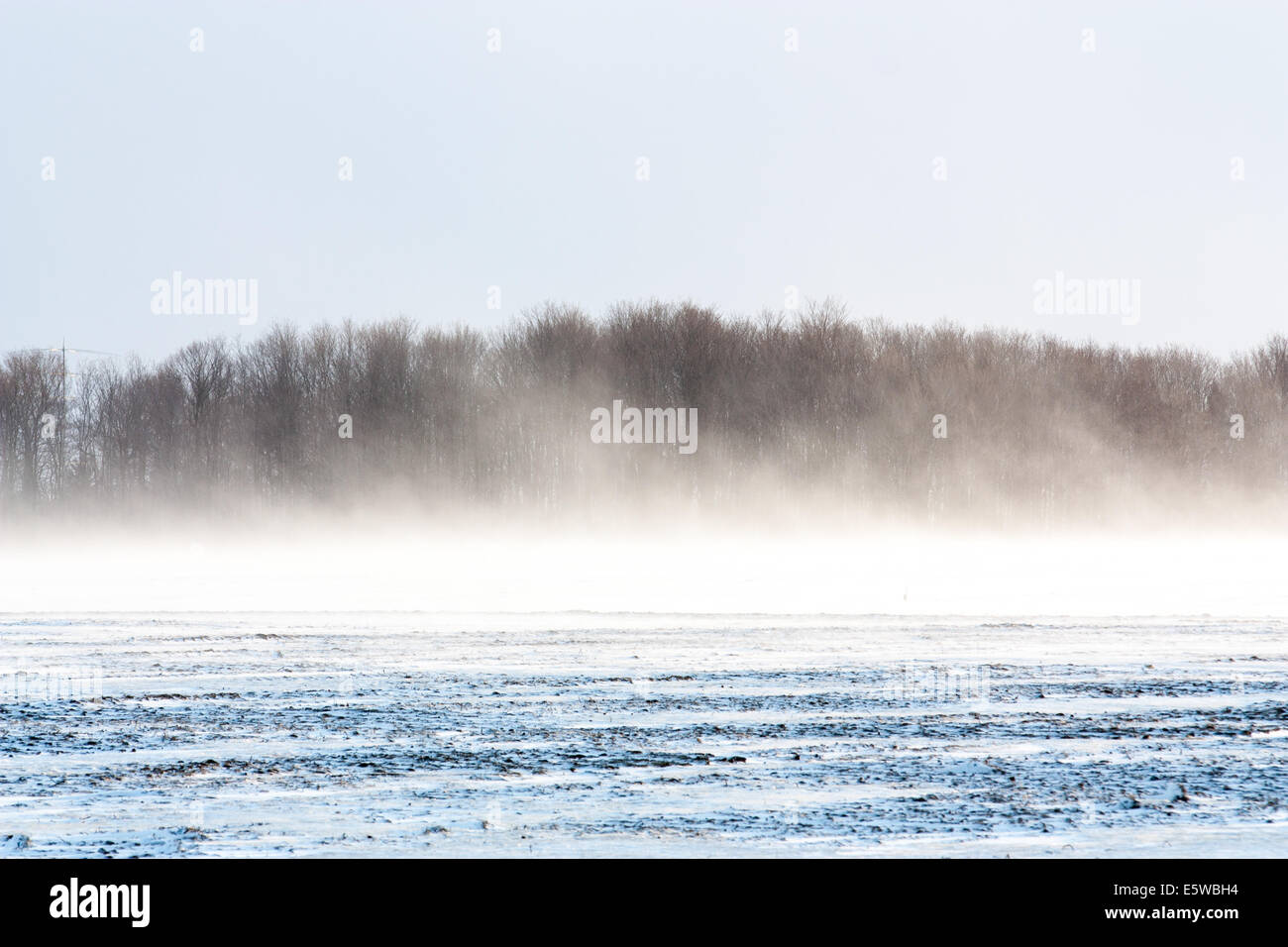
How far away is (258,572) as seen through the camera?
3047 cm

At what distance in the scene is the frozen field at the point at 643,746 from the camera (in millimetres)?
5965

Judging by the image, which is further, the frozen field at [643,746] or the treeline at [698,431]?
the treeline at [698,431]

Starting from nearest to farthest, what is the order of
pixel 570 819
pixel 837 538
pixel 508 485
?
pixel 570 819, pixel 837 538, pixel 508 485

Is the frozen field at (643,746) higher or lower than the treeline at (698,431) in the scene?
lower

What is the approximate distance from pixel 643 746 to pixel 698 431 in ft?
185

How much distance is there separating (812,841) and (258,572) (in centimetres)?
2648

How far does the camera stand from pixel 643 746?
26.9 ft

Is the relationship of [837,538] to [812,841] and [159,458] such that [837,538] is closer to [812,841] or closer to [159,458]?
[159,458]

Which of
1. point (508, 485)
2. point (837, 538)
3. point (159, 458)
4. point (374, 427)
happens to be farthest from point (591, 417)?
point (159, 458)

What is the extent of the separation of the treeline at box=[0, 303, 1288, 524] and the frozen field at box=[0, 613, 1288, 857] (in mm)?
48506

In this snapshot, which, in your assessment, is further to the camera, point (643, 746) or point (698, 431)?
point (698, 431)

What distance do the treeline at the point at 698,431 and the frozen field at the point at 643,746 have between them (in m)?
48.5

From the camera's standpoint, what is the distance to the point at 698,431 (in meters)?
64.4
